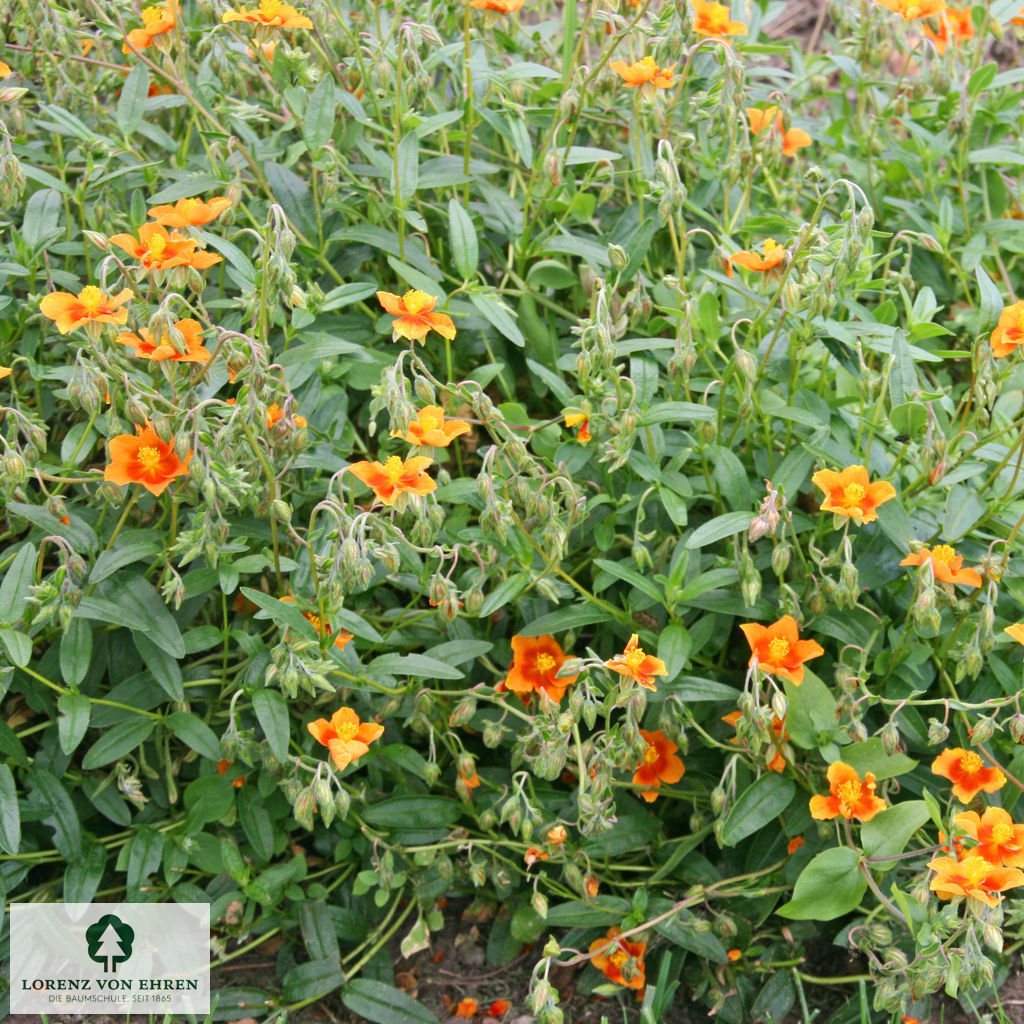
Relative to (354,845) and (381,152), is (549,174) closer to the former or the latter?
(381,152)

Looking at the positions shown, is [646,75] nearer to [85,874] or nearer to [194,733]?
[194,733]

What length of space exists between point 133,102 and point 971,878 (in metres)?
2.64

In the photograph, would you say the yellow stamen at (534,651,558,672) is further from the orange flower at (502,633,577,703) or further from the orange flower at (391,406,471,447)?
the orange flower at (391,406,471,447)

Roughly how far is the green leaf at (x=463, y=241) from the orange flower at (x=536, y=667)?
2.92 ft

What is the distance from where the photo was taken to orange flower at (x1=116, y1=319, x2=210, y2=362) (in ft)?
6.85

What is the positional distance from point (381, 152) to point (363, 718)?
1.44m

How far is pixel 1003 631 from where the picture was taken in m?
2.39

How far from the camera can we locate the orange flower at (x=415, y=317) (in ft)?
7.52

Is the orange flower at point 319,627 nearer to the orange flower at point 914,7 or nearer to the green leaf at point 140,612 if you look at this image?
the green leaf at point 140,612

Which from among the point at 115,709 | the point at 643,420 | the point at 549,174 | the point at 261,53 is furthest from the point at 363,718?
the point at 261,53

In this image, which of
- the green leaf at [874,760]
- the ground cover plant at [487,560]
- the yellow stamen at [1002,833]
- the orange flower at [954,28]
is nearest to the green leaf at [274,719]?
the ground cover plant at [487,560]

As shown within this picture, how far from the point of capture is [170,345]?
2104mm

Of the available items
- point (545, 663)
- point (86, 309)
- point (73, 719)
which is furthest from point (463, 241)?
point (73, 719)

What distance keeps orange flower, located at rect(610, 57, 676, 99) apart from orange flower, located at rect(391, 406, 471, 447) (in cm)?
98
